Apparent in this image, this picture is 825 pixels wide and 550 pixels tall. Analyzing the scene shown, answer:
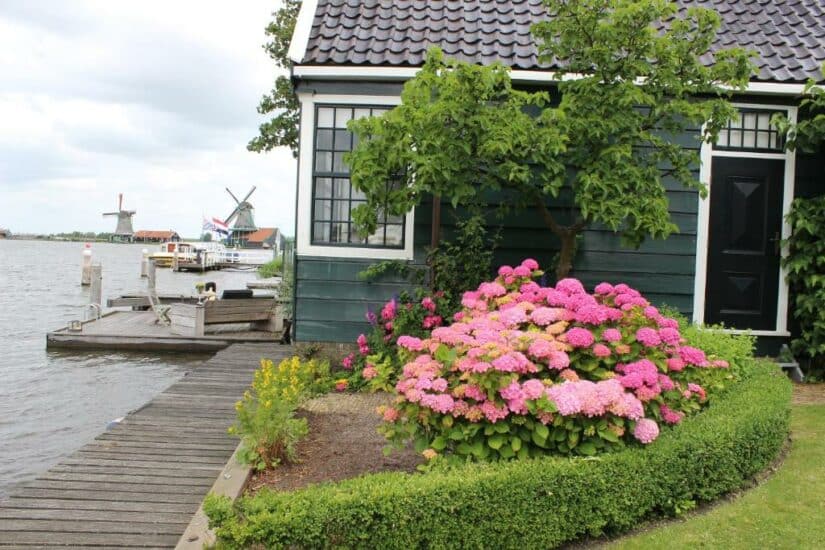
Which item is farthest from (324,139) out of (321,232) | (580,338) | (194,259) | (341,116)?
(194,259)

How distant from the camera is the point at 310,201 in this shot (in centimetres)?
807

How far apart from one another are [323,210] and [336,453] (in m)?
3.90

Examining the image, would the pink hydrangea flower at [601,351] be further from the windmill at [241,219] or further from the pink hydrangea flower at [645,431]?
the windmill at [241,219]

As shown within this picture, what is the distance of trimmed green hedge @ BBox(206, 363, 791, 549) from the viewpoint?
3.39 m

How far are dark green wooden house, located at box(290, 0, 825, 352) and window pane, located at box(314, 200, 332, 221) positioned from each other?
0.01 meters

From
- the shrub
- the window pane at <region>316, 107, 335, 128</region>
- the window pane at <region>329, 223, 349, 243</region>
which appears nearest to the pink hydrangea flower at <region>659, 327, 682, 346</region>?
the shrub

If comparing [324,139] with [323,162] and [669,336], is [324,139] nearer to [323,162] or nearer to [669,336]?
[323,162]

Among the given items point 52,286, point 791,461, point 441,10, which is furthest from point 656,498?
point 52,286

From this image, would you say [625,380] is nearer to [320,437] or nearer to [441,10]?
[320,437]

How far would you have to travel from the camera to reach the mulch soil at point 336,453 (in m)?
4.52

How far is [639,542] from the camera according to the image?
3.62 meters

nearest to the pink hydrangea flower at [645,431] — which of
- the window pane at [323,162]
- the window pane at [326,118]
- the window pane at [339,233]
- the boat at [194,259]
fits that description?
the window pane at [339,233]

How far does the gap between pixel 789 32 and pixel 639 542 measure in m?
7.74

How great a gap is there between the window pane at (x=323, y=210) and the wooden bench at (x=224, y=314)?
6083 mm
